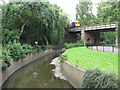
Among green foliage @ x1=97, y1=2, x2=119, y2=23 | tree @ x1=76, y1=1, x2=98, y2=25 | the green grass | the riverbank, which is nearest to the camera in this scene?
the green grass

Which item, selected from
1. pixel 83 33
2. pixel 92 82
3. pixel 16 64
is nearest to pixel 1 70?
pixel 16 64

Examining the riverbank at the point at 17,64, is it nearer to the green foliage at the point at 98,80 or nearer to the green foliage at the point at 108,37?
the green foliage at the point at 98,80

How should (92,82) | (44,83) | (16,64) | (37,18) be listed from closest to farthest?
(92,82) → (44,83) → (16,64) → (37,18)

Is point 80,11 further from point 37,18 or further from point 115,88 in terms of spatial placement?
point 115,88

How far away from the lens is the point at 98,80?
15.7ft

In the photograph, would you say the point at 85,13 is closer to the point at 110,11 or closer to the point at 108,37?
the point at 108,37

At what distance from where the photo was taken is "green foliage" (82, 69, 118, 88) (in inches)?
171

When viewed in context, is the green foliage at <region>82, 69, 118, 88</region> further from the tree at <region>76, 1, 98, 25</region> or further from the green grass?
the tree at <region>76, 1, 98, 25</region>

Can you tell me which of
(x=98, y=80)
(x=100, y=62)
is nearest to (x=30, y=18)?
(x=100, y=62)

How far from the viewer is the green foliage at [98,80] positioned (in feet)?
14.3

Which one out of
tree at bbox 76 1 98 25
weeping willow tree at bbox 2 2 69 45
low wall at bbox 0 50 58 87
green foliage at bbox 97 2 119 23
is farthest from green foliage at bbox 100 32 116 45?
weeping willow tree at bbox 2 2 69 45

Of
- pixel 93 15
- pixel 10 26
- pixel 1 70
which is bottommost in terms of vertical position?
pixel 1 70

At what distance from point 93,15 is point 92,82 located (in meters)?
42.7

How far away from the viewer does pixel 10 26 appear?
18297 millimetres
